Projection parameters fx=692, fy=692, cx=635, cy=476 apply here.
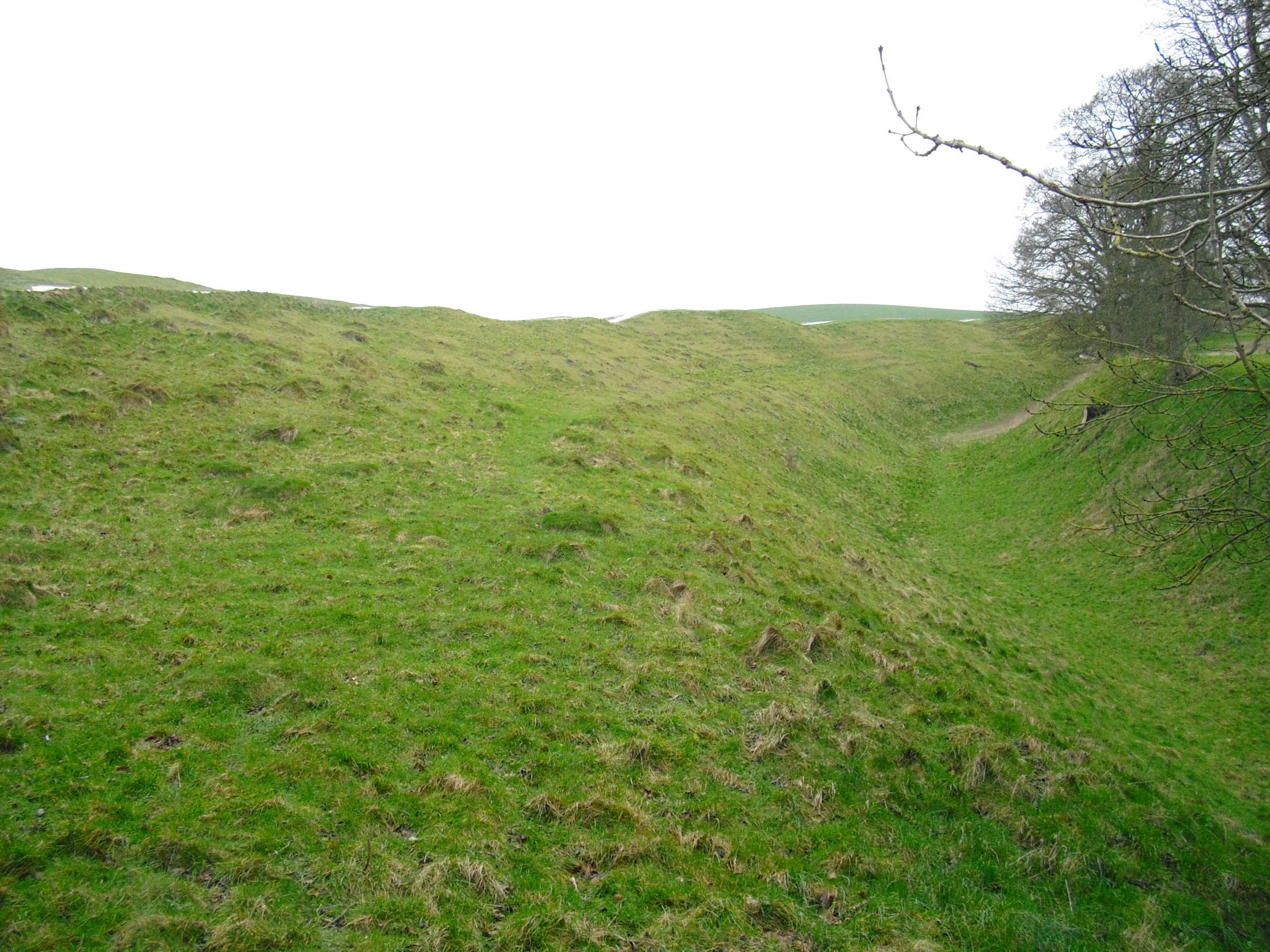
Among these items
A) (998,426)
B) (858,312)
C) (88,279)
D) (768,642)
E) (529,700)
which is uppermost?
(858,312)

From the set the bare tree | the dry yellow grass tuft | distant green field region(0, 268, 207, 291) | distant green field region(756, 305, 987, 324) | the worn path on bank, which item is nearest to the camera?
the bare tree

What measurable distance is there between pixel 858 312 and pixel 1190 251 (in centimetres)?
9903

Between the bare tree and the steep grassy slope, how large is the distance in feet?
12.9

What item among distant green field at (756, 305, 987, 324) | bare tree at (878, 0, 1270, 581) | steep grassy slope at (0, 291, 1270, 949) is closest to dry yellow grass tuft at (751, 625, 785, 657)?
steep grassy slope at (0, 291, 1270, 949)

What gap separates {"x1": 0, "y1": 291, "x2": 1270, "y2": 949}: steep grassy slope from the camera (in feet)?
22.4

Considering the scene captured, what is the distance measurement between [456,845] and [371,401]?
1887 cm

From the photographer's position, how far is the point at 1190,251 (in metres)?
5.88

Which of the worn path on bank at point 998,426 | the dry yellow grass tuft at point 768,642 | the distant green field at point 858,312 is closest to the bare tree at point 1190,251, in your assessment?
the dry yellow grass tuft at point 768,642

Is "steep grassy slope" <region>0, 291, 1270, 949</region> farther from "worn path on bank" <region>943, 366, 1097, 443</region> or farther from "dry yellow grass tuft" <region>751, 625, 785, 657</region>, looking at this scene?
"worn path on bank" <region>943, 366, 1097, 443</region>

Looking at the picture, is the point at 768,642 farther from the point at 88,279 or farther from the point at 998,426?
the point at 88,279

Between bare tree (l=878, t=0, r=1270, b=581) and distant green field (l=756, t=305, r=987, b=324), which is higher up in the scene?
distant green field (l=756, t=305, r=987, b=324)

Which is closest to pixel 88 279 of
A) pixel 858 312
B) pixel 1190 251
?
pixel 1190 251

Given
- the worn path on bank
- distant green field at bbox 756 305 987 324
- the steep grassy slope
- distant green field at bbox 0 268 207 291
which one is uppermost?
distant green field at bbox 756 305 987 324

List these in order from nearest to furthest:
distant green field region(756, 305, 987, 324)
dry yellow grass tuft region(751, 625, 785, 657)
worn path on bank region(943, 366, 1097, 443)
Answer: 1. dry yellow grass tuft region(751, 625, 785, 657)
2. worn path on bank region(943, 366, 1097, 443)
3. distant green field region(756, 305, 987, 324)
